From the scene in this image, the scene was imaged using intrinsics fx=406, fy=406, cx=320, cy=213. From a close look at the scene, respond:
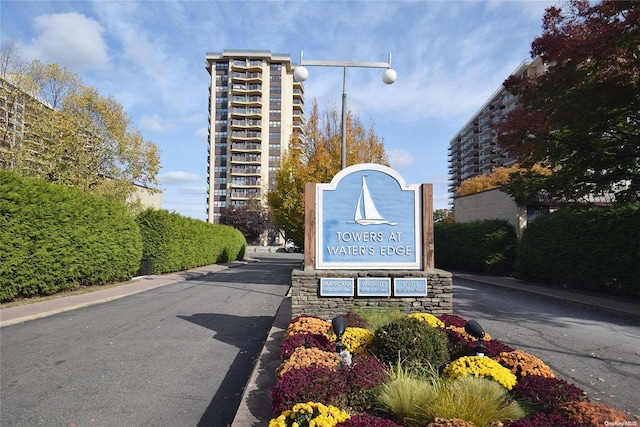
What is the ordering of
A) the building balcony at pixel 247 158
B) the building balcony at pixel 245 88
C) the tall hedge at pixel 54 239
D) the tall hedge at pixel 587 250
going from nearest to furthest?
the tall hedge at pixel 54 239 → the tall hedge at pixel 587 250 → the building balcony at pixel 247 158 → the building balcony at pixel 245 88

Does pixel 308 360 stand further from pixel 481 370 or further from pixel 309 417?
pixel 481 370

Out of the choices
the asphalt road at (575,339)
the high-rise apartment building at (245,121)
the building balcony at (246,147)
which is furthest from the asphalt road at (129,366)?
the building balcony at (246,147)

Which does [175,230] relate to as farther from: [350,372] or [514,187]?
[350,372]

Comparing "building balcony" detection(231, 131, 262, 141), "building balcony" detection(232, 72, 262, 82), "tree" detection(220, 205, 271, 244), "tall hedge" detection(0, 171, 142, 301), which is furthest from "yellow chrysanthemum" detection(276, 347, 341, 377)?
"building balcony" detection(232, 72, 262, 82)

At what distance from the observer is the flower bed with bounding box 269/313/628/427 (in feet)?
9.75

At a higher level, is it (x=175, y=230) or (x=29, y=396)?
(x=175, y=230)

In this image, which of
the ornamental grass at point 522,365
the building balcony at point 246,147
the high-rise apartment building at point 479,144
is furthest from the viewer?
the high-rise apartment building at point 479,144

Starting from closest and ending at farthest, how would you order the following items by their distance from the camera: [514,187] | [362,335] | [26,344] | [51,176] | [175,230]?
1. [362,335]
2. [26,344]
3. [514,187]
4. [51,176]
5. [175,230]

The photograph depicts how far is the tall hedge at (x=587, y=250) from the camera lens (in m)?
13.3

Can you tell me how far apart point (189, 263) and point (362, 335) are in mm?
23217

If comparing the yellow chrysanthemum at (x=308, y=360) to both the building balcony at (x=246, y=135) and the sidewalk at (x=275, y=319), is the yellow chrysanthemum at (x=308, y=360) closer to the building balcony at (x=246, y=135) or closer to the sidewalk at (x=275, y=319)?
the sidewalk at (x=275, y=319)

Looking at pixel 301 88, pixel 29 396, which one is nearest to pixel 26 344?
pixel 29 396

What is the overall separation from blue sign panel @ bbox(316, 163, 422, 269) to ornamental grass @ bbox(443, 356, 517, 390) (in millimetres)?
3848

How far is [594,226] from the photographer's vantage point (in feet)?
48.6
